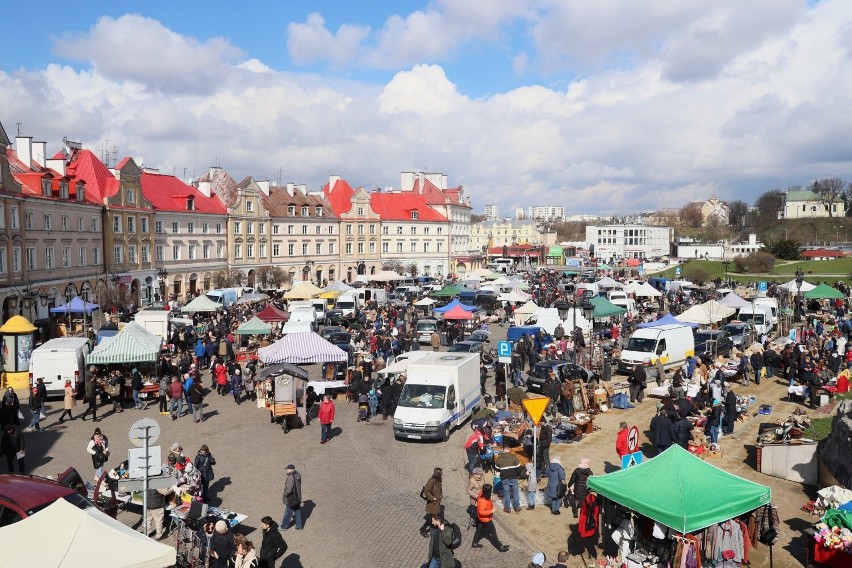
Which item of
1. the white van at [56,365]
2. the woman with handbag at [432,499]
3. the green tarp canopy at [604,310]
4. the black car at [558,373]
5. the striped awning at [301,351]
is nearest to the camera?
the woman with handbag at [432,499]

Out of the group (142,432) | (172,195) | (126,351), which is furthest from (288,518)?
(172,195)

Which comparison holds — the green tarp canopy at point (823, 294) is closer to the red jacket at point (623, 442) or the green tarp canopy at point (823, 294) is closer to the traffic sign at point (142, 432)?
the red jacket at point (623, 442)

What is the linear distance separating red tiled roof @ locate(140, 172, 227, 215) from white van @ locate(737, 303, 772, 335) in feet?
150

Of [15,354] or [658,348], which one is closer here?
[15,354]

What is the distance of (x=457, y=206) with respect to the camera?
9156 cm

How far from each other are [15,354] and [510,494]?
2107 centimetres

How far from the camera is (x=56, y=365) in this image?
878 inches

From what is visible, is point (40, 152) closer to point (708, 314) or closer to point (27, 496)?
point (27, 496)

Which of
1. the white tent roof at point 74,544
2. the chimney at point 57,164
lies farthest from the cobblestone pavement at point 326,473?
the chimney at point 57,164

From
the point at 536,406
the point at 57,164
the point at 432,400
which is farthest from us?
the point at 57,164

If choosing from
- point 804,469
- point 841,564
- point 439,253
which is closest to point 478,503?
point 841,564

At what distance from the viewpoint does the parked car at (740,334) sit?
31.8 metres

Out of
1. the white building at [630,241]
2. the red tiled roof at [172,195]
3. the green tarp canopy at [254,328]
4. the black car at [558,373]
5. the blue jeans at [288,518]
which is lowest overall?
the blue jeans at [288,518]

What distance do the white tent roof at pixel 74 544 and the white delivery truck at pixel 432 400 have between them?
10048mm
